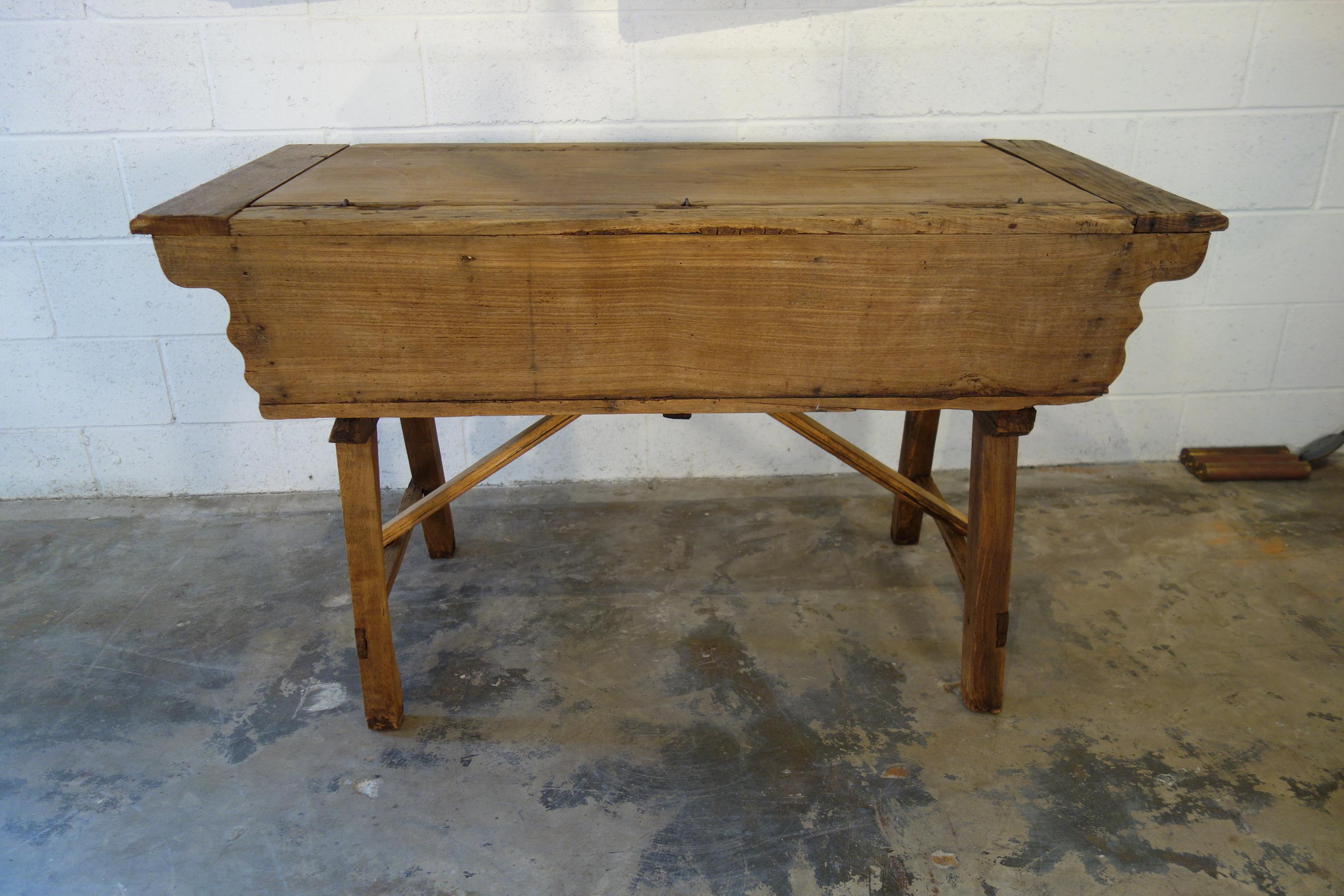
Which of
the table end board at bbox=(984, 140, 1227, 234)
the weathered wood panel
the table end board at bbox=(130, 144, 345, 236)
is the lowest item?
the weathered wood panel

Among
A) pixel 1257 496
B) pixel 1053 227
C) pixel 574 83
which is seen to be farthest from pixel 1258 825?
pixel 574 83

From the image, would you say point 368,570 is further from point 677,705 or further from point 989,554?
point 989,554

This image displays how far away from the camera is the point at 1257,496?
8.71 ft

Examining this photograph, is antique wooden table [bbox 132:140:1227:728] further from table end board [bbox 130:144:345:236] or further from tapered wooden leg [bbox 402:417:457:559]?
tapered wooden leg [bbox 402:417:457:559]

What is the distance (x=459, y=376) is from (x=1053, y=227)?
0.97m

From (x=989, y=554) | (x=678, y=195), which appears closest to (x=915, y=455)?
(x=989, y=554)

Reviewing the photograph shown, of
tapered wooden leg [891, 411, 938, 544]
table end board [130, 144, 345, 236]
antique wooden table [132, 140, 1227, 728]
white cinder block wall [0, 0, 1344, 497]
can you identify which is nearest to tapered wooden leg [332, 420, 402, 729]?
antique wooden table [132, 140, 1227, 728]

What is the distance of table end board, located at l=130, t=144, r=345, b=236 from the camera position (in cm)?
143

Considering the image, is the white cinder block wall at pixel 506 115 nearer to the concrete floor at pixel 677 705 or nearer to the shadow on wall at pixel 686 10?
the shadow on wall at pixel 686 10

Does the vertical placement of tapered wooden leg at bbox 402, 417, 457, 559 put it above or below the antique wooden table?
below

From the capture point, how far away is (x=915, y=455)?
7.33 feet

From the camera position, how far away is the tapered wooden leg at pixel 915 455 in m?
2.19

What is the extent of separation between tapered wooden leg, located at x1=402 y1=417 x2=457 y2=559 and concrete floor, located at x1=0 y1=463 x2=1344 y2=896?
0.23 feet

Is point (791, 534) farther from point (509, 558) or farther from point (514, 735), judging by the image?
point (514, 735)
